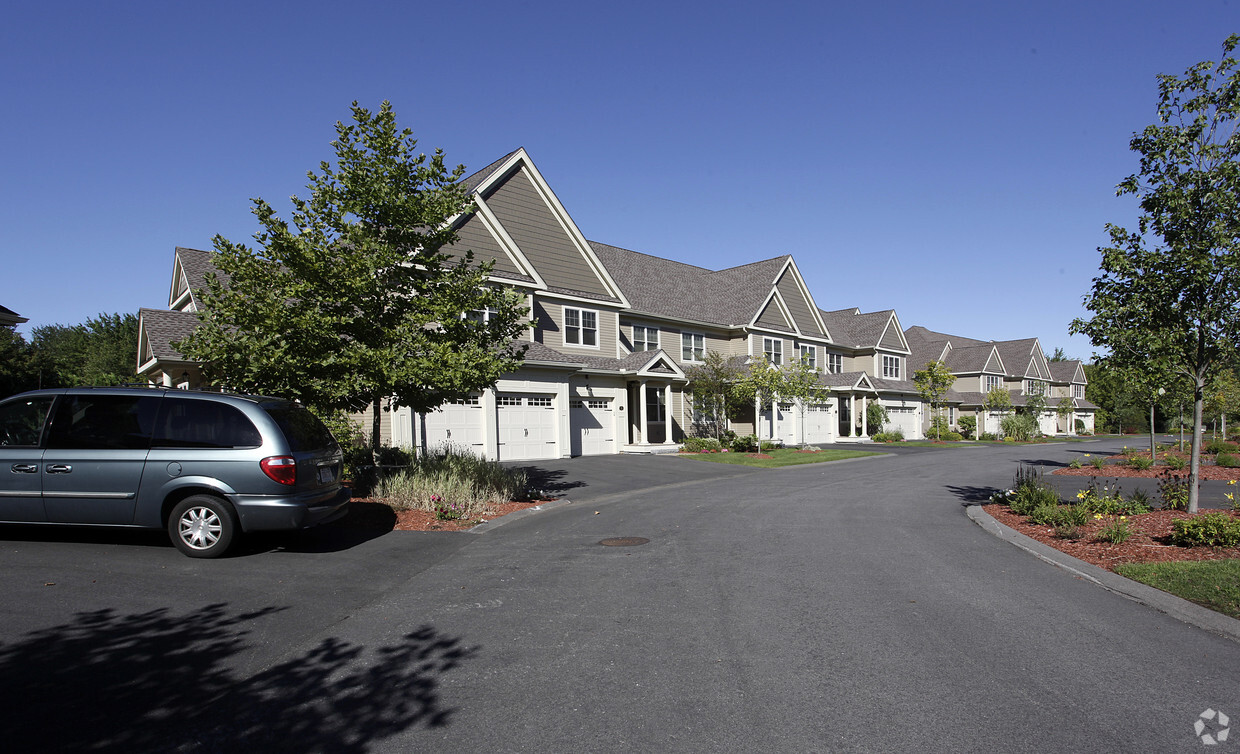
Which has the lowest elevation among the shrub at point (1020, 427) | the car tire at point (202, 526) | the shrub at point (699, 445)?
the shrub at point (1020, 427)

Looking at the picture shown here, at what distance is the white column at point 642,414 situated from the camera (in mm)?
28558

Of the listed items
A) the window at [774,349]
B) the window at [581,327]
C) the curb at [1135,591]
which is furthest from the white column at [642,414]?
Answer: the curb at [1135,591]

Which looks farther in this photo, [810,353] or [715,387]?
[810,353]

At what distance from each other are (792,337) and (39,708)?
116 ft

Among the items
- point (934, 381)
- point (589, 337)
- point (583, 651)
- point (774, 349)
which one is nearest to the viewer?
point (583, 651)

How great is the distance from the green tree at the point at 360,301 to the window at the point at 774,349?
78.4ft

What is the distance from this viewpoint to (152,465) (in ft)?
25.7

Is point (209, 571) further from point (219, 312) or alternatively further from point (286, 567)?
point (219, 312)

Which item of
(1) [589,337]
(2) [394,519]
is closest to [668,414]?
(1) [589,337]

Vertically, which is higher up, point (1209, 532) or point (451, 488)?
point (451, 488)

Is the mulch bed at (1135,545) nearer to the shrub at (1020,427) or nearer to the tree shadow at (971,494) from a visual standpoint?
the tree shadow at (971,494)

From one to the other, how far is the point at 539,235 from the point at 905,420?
102ft

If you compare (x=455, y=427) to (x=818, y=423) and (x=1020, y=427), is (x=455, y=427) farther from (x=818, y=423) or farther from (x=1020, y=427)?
(x=1020, y=427)

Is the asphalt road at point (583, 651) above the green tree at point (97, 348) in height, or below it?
below
